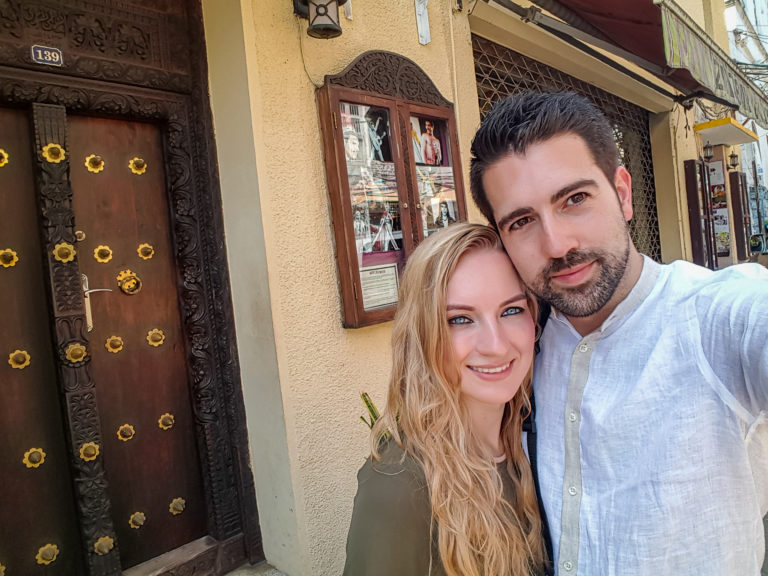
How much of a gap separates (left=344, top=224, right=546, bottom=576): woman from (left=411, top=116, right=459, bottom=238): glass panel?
195 cm

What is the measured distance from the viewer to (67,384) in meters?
2.28

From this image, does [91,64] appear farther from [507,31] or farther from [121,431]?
[507,31]

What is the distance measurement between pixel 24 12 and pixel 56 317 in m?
1.33

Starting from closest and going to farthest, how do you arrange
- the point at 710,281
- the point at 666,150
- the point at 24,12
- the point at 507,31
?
the point at 710,281, the point at 24,12, the point at 507,31, the point at 666,150

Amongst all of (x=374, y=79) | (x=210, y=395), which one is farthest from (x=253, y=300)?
(x=374, y=79)

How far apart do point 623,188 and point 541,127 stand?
0.31 metres

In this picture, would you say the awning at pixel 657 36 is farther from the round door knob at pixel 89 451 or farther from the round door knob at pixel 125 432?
the round door knob at pixel 89 451

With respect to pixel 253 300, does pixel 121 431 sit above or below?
below

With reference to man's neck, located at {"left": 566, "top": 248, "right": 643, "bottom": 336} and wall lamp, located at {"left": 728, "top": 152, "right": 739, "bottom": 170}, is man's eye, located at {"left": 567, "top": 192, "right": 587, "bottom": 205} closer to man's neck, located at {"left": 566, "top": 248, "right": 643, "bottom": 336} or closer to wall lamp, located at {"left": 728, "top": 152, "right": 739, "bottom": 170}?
man's neck, located at {"left": 566, "top": 248, "right": 643, "bottom": 336}

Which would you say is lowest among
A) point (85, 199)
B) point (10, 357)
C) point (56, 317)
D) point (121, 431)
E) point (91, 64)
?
point (121, 431)

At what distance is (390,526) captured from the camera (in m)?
1.17

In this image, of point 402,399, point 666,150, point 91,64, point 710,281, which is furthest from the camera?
point 666,150

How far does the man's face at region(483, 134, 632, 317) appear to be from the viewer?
1254 mm

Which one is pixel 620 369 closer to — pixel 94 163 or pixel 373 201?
pixel 373 201
